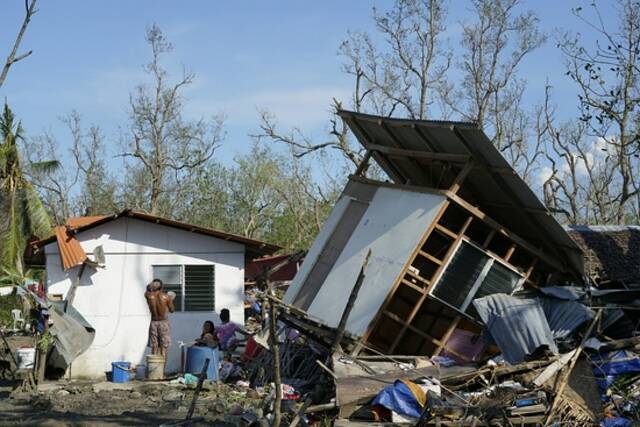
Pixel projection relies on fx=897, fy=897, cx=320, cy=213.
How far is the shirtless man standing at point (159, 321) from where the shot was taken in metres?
18.3

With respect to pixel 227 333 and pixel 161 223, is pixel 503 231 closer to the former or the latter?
pixel 227 333

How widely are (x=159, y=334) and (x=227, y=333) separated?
55.4 inches

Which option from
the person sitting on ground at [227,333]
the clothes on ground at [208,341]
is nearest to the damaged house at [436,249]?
the clothes on ground at [208,341]

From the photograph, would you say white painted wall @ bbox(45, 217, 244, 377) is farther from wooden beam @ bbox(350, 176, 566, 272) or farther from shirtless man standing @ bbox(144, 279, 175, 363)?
wooden beam @ bbox(350, 176, 566, 272)

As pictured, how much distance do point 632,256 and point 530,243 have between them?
2.45m

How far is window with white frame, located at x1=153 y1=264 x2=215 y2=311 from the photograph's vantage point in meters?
19.7

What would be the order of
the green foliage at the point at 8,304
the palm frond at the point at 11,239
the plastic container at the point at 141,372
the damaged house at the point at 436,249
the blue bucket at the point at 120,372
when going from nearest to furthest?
1. the damaged house at the point at 436,249
2. the blue bucket at the point at 120,372
3. the plastic container at the point at 141,372
4. the palm frond at the point at 11,239
5. the green foliage at the point at 8,304

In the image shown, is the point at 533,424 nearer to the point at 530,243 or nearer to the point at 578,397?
the point at 578,397

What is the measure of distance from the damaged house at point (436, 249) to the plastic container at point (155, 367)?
10.8 ft

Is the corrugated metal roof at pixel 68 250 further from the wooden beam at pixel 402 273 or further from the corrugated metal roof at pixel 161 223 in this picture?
the wooden beam at pixel 402 273

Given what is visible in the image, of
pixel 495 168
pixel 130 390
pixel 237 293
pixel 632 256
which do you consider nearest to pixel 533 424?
pixel 495 168

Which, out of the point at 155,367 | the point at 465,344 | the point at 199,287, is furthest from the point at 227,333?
the point at 465,344

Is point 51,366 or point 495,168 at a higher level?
point 495,168

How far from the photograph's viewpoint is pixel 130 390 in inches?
646
